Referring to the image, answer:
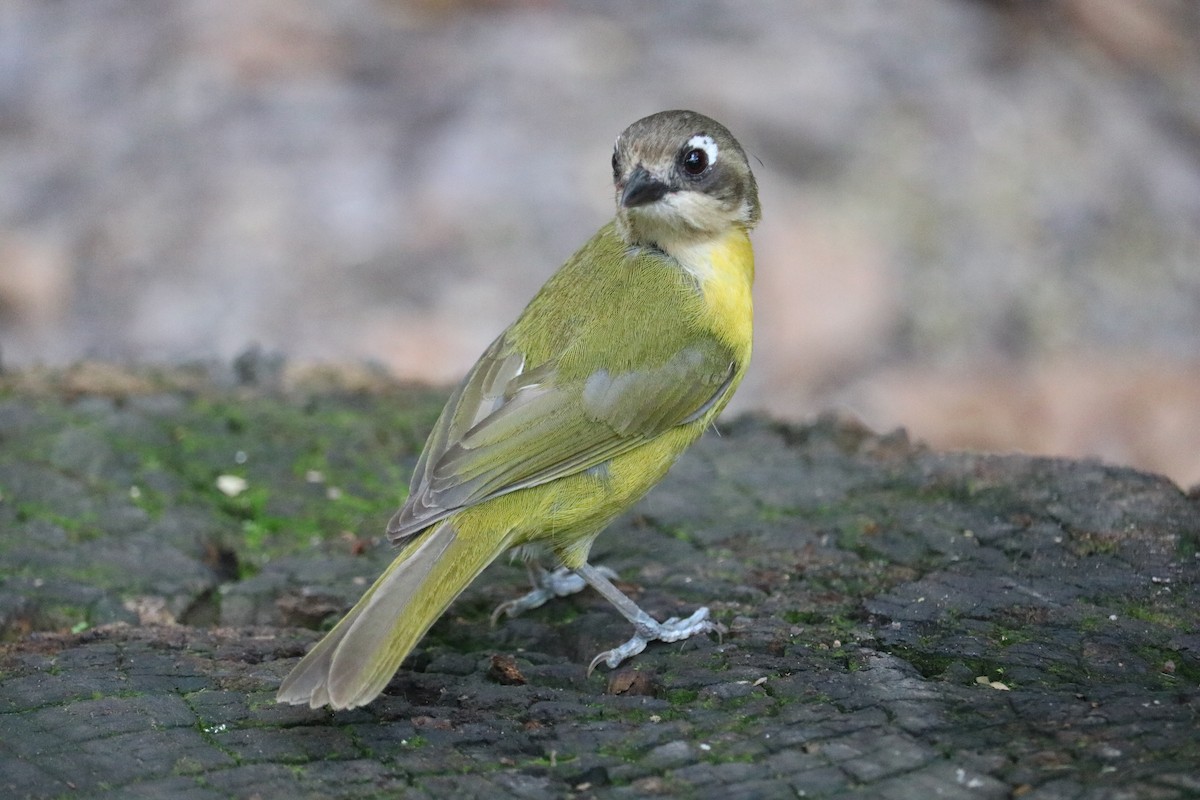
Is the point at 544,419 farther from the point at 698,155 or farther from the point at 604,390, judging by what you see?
the point at 698,155

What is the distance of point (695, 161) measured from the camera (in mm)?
4305

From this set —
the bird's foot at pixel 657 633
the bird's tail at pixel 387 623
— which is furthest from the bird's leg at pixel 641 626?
the bird's tail at pixel 387 623

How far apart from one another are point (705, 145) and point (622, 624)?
1560 millimetres

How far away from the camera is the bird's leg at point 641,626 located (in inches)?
136

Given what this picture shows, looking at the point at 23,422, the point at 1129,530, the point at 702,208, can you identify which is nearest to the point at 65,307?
the point at 23,422

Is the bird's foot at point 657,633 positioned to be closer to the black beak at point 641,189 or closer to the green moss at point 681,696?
the green moss at point 681,696

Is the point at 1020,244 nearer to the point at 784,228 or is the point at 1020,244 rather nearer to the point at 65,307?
the point at 784,228

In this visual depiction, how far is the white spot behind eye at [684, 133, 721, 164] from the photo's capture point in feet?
14.0

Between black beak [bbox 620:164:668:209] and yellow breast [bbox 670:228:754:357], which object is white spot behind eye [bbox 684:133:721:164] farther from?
yellow breast [bbox 670:228:754:357]

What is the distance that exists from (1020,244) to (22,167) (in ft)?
20.5

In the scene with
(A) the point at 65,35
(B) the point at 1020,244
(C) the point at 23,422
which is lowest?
(C) the point at 23,422

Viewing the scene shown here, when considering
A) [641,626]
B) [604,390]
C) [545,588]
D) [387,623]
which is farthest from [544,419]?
[387,623]

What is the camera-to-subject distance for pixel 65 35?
9328mm

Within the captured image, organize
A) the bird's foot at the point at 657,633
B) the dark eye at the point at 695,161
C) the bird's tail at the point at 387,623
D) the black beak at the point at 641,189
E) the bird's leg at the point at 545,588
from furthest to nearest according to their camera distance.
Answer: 1. the dark eye at the point at 695,161
2. the black beak at the point at 641,189
3. the bird's leg at the point at 545,588
4. the bird's foot at the point at 657,633
5. the bird's tail at the point at 387,623
